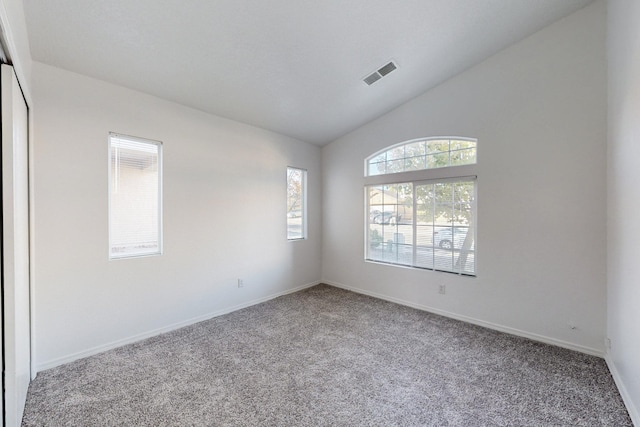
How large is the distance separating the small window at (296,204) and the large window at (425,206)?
1128 millimetres

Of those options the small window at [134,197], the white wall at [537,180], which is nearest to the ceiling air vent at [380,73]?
the white wall at [537,180]

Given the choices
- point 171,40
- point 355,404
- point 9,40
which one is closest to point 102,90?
point 171,40

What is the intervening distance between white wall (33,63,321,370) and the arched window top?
1446 mm

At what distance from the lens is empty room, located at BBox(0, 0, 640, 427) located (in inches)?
76.1

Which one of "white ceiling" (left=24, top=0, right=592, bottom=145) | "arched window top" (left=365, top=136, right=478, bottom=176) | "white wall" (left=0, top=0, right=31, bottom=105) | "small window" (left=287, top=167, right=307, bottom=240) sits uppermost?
"white ceiling" (left=24, top=0, right=592, bottom=145)

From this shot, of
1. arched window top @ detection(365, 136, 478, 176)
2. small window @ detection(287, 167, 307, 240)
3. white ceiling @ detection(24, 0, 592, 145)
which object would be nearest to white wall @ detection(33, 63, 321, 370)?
small window @ detection(287, 167, 307, 240)

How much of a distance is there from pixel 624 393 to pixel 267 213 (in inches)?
156

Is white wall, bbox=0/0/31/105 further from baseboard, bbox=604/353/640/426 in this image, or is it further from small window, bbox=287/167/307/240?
baseboard, bbox=604/353/640/426

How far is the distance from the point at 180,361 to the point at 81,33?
2.79 metres

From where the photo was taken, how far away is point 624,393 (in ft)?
6.55

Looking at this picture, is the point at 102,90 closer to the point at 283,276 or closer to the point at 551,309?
the point at 283,276

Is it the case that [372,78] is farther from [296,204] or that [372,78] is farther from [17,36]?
[17,36]

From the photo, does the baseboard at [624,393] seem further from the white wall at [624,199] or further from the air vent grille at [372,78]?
Result: the air vent grille at [372,78]

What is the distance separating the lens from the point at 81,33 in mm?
2076
